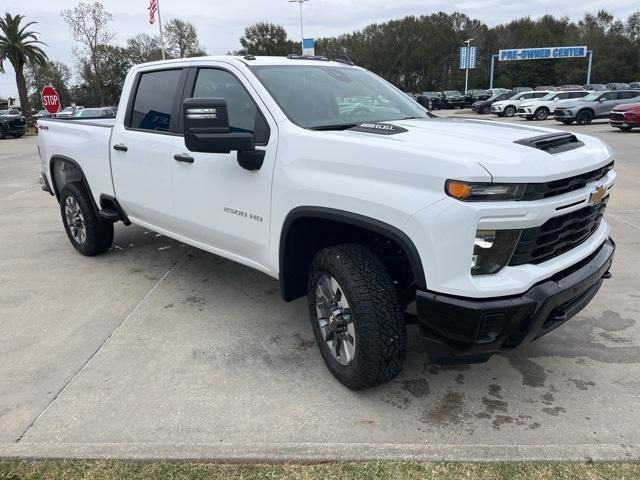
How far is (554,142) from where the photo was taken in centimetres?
279

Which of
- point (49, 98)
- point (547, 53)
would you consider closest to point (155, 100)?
point (49, 98)

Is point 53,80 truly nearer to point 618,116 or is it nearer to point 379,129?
point 618,116

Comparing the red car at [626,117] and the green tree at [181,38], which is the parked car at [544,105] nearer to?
the red car at [626,117]

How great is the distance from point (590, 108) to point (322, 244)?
82.9 ft

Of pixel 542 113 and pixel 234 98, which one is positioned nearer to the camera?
pixel 234 98

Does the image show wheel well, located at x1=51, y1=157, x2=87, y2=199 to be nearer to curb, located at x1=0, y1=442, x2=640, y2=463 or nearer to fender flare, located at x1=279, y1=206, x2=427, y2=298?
fender flare, located at x1=279, y1=206, x2=427, y2=298

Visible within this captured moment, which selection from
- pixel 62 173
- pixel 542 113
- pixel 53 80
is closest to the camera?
pixel 62 173

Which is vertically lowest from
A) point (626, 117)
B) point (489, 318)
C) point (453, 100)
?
point (453, 100)

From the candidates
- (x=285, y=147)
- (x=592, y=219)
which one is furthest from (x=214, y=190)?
(x=592, y=219)

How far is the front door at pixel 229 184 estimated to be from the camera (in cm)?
332

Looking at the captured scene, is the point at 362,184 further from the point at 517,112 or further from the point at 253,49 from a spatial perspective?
the point at 253,49

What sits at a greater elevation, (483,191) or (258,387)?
Result: (483,191)

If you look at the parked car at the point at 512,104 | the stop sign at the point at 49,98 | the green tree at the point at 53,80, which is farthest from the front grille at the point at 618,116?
the green tree at the point at 53,80

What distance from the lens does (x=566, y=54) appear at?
204 ft
